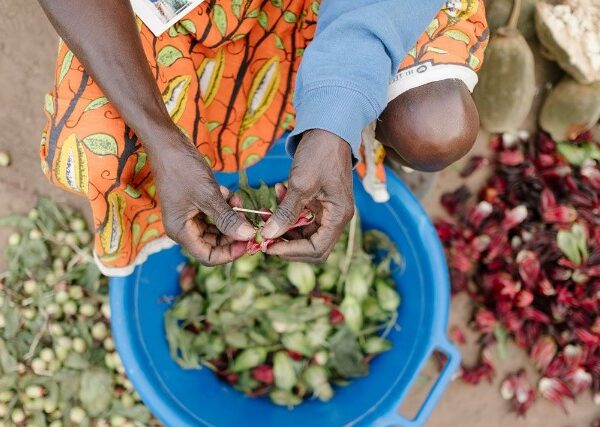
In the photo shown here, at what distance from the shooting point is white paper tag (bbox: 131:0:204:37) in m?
1.08

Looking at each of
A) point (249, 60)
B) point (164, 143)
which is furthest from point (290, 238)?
point (249, 60)

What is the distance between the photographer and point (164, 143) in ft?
3.31

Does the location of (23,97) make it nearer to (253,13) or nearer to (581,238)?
(253,13)

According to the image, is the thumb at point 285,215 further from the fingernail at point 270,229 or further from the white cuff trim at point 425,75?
the white cuff trim at point 425,75

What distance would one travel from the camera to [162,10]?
1082 mm

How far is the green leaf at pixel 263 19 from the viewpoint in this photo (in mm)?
1206

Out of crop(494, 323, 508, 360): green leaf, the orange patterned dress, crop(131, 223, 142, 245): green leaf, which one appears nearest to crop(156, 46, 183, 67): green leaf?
the orange patterned dress

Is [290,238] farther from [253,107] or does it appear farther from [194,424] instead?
[194,424]

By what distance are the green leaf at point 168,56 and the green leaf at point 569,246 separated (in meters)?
→ 1.23

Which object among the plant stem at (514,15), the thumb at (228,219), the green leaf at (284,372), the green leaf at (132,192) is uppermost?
the green leaf at (132,192)

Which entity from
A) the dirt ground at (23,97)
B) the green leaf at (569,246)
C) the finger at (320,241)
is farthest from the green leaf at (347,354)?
the green leaf at (569,246)

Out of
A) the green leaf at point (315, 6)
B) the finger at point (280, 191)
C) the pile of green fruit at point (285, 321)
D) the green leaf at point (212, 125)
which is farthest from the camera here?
the pile of green fruit at point (285, 321)

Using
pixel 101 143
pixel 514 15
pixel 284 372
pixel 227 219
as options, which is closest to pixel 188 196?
pixel 227 219

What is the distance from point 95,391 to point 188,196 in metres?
0.89
